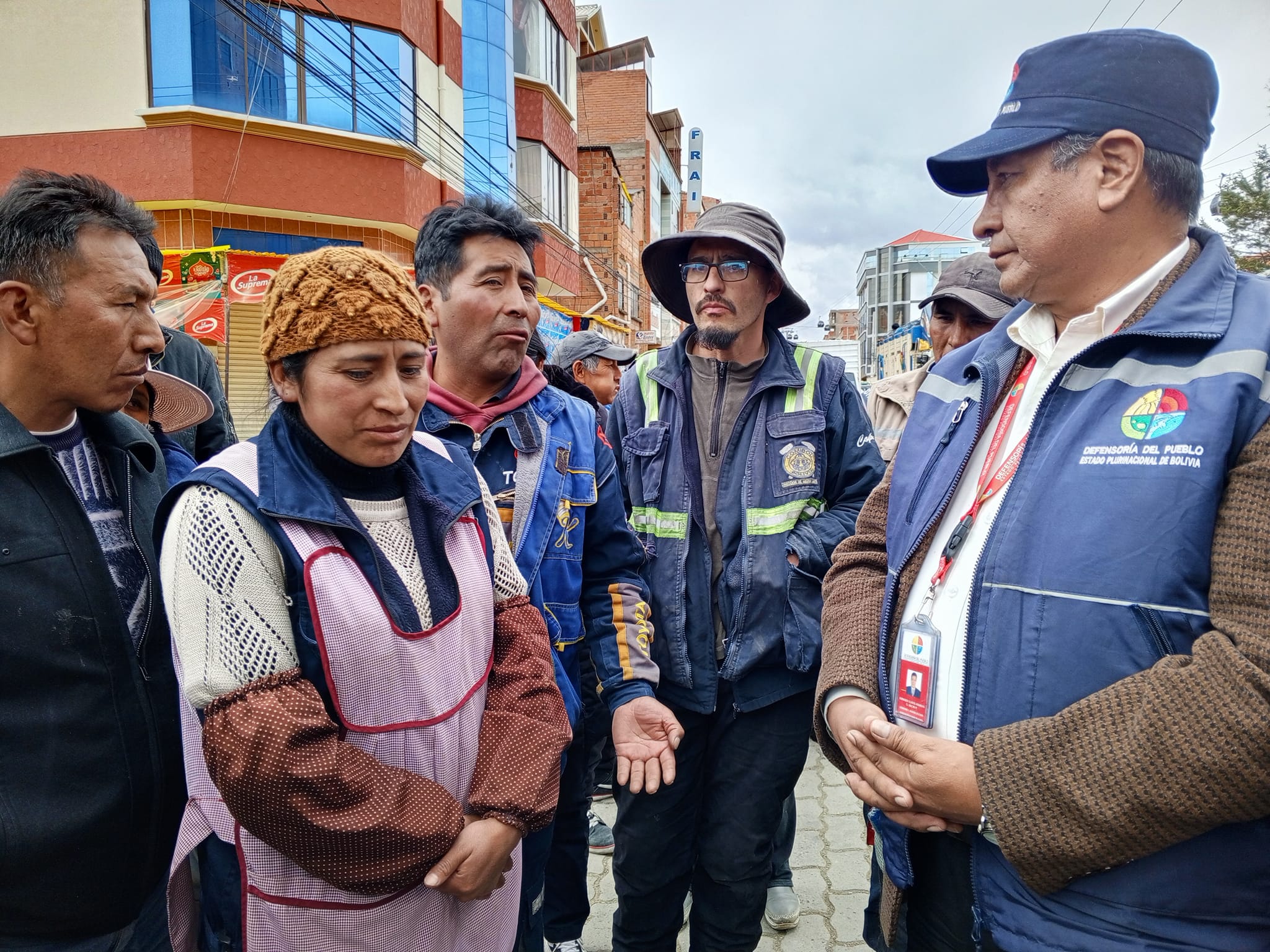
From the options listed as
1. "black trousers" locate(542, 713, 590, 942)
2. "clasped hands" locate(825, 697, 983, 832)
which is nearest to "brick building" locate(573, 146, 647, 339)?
"black trousers" locate(542, 713, 590, 942)

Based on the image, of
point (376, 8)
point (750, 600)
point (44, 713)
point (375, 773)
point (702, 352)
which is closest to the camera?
point (375, 773)

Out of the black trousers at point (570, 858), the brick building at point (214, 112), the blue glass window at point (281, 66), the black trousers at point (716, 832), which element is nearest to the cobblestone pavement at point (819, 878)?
the black trousers at point (570, 858)

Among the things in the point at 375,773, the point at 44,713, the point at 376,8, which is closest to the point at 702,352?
the point at 375,773

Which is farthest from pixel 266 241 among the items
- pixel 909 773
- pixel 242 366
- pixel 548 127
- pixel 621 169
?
pixel 621 169

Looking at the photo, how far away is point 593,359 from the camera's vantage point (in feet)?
20.2

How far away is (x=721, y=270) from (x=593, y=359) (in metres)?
3.50

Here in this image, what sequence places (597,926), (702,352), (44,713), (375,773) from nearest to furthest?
(375,773) → (44,713) → (702,352) → (597,926)

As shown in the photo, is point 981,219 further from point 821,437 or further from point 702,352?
point 702,352

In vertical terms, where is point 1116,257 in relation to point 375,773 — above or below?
above

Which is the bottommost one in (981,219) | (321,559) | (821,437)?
(321,559)

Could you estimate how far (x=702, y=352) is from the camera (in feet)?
9.27

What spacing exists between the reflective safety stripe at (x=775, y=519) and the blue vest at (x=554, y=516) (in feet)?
1.79

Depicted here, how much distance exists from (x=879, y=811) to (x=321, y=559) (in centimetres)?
137

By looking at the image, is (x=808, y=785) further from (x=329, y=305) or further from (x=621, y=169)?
(x=621, y=169)
